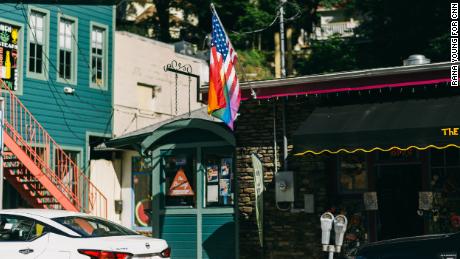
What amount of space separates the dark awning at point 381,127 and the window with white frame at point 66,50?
34.0 ft

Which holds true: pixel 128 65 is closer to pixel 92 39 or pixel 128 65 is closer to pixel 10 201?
pixel 92 39

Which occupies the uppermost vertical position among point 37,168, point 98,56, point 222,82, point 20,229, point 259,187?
→ point 98,56

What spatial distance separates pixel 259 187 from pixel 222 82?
7.42ft

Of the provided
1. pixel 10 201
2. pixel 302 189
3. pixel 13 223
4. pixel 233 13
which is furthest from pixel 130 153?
pixel 233 13

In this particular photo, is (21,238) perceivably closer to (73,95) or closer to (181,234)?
(181,234)

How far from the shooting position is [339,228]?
48.0 ft

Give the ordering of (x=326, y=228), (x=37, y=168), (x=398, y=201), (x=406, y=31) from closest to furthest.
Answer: (x=326, y=228) < (x=398, y=201) < (x=37, y=168) < (x=406, y=31)

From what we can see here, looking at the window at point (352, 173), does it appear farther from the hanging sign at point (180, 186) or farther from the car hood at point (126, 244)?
the car hood at point (126, 244)

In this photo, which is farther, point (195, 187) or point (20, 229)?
point (195, 187)

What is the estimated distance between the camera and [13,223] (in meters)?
12.2

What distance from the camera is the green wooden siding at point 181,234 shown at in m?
17.3

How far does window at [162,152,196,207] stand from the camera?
17609 mm

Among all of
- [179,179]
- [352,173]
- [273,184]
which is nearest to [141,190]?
[179,179]

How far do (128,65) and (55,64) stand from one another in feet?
10.3
